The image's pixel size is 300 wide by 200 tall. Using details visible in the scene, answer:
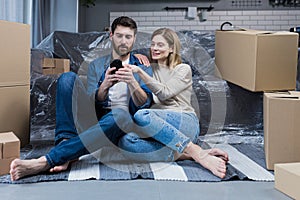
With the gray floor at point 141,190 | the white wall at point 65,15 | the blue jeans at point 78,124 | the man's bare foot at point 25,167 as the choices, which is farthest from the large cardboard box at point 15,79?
the white wall at point 65,15

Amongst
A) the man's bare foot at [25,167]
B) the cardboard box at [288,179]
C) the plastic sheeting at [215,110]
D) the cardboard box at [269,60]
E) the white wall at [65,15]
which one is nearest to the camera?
the cardboard box at [288,179]

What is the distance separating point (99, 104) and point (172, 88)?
335 millimetres

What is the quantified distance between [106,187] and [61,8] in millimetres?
3319

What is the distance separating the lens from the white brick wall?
16.0 feet

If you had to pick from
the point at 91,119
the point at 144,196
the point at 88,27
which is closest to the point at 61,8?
the point at 88,27

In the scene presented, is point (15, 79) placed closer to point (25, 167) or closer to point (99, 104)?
point (99, 104)

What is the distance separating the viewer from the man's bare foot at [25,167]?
1.46 metres

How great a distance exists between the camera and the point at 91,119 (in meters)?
1.87

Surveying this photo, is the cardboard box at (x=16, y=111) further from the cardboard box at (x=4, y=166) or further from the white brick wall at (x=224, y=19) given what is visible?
the white brick wall at (x=224, y=19)

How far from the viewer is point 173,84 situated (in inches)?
68.6

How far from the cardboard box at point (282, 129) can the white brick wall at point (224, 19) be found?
3.35 metres

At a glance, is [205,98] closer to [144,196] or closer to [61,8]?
[144,196]

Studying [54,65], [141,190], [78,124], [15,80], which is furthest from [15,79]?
[141,190]

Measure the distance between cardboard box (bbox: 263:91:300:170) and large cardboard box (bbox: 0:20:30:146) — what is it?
1188 millimetres
